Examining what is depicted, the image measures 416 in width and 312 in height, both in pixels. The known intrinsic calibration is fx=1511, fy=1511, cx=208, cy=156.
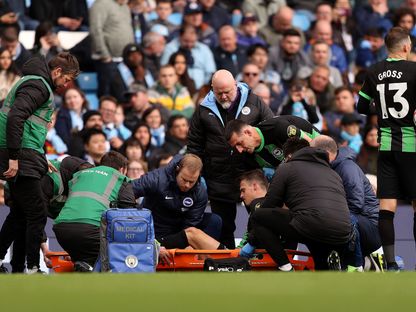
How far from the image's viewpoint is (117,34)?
19.5 meters

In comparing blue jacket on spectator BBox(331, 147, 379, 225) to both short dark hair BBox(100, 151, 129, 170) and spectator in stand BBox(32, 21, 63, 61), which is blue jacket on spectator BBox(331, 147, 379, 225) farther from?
spectator in stand BBox(32, 21, 63, 61)

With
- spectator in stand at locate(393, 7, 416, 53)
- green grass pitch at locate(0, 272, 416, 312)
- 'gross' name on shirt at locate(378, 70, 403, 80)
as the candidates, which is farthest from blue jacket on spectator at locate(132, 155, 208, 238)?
spectator in stand at locate(393, 7, 416, 53)

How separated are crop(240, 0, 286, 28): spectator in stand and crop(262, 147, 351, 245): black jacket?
320 inches

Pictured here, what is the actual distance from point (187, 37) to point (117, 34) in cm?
94

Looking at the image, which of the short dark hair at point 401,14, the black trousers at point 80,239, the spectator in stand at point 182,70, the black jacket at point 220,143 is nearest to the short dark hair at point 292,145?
the black jacket at point 220,143

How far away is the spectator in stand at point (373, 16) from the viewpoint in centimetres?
2130

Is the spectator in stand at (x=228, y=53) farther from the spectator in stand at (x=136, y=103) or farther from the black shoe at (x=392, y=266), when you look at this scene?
the black shoe at (x=392, y=266)

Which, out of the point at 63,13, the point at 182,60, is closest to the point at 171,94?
the point at 182,60

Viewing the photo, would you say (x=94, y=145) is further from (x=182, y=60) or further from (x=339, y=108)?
(x=339, y=108)

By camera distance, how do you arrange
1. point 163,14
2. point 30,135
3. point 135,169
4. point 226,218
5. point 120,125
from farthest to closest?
point 163,14 < point 120,125 < point 135,169 < point 226,218 < point 30,135

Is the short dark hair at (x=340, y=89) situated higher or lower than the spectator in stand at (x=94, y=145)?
higher

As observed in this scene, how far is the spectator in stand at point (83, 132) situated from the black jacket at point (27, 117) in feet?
12.8

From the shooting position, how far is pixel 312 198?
13023mm

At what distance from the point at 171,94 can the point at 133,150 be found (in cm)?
196
